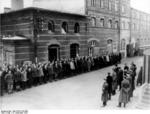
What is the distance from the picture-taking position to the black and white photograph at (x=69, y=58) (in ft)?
35.6

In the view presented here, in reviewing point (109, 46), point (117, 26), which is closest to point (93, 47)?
point (109, 46)

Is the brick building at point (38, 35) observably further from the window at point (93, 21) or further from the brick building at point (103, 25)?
the brick building at point (103, 25)

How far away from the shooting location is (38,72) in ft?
47.0

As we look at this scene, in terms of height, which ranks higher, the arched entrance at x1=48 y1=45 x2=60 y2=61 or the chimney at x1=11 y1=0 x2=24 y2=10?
the chimney at x1=11 y1=0 x2=24 y2=10

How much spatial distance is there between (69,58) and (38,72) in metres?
6.22

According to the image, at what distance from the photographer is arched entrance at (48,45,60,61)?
18944 mm

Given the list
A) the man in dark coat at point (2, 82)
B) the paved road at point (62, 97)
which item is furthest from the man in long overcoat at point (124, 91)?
the man in dark coat at point (2, 82)

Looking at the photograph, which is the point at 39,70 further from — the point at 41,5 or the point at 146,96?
the point at 41,5

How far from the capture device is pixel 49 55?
18906mm

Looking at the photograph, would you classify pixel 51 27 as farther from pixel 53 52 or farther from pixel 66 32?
pixel 53 52

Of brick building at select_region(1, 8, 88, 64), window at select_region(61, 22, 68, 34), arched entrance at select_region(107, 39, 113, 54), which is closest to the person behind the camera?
brick building at select_region(1, 8, 88, 64)

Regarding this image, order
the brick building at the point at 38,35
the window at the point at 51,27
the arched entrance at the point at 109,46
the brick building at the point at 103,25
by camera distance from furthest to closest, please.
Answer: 1. the arched entrance at the point at 109,46
2. the brick building at the point at 103,25
3. the window at the point at 51,27
4. the brick building at the point at 38,35

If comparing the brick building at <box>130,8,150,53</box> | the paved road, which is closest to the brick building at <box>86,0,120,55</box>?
the brick building at <box>130,8,150,53</box>

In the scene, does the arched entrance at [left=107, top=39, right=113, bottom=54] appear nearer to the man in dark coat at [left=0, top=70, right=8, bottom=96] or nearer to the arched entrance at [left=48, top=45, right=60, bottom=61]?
the arched entrance at [left=48, top=45, right=60, bottom=61]
